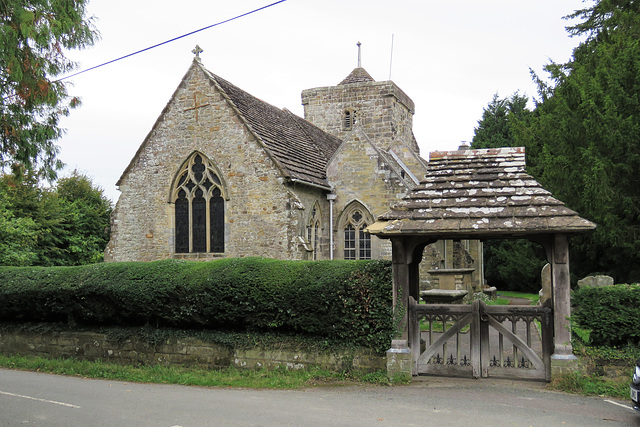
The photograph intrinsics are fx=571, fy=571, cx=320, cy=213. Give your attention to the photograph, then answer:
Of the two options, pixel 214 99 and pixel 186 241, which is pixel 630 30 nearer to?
pixel 214 99

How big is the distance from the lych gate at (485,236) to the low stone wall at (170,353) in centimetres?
119

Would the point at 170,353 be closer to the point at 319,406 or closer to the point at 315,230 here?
Result: the point at 319,406

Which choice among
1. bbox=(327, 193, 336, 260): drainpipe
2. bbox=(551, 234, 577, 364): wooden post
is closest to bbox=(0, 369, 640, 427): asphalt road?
bbox=(551, 234, 577, 364): wooden post

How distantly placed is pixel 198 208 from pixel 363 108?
14.5 m

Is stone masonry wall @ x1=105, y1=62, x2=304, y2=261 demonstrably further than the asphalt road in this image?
Yes

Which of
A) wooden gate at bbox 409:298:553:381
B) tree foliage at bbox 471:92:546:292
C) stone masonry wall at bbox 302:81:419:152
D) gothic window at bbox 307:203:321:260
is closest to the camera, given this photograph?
wooden gate at bbox 409:298:553:381

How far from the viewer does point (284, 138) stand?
20.8 metres

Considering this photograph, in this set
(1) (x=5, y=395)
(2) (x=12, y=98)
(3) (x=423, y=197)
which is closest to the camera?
(2) (x=12, y=98)

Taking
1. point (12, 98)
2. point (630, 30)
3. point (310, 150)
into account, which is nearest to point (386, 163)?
point (310, 150)

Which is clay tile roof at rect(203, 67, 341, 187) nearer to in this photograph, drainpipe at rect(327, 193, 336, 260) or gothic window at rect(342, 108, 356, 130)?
drainpipe at rect(327, 193, 336, 260)

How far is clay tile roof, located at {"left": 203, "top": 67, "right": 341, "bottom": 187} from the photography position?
18.5 m

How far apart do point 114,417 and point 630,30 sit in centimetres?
1705

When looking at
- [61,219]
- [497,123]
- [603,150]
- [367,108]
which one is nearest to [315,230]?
[603,150]

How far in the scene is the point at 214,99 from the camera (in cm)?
1884
